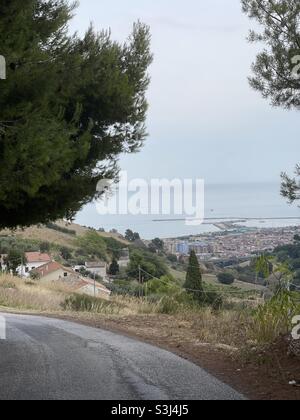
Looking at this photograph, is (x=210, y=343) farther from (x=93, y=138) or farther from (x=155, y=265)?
(x=155, y=265)

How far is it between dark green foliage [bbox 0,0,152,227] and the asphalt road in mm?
2515

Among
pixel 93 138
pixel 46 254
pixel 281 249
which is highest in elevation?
pixel 93 138

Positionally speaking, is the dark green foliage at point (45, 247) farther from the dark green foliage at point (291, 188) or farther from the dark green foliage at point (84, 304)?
the dark green foliage at point (291, 188)

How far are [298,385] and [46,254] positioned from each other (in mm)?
45635

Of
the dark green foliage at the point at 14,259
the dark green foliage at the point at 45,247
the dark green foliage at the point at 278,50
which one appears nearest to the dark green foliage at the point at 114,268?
the dark green foliage at the point at 14,259

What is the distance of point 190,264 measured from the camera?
2161 centimetres

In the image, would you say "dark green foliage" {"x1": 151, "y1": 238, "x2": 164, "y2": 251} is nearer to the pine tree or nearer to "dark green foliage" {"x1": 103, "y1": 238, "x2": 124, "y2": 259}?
"dark green foliage" {"x1": 103, "y1": 238, "x2": 124, "y2": 259}

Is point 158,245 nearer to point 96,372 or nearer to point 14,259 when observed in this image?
point 14,259

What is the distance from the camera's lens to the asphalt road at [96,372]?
23.4 ft

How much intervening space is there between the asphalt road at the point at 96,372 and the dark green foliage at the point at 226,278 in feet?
26.6

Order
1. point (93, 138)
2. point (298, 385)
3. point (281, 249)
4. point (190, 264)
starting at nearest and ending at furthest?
point (298, 385) → point (93, 138) → point (281, 249) → point (190, 264)

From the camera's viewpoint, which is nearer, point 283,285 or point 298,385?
point 298,385
